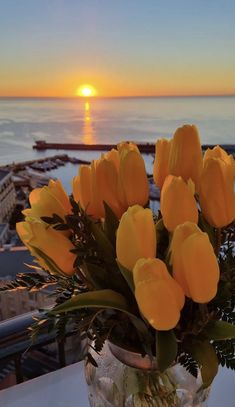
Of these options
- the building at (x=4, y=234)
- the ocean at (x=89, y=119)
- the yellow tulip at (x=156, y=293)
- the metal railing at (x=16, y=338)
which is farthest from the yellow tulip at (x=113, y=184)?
the building at (x=4, y=234)

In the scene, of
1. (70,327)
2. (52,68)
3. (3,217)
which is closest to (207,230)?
(70,327)

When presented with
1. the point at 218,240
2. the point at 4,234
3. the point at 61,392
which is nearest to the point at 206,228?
the point at 218,240

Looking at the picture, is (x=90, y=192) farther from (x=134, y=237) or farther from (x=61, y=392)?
(x=61, y=392)

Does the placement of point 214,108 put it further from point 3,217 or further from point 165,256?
point 165,256

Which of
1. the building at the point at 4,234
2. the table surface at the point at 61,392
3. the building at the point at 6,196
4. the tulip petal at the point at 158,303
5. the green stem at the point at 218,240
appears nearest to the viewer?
the tulip petal at the point at 158,303

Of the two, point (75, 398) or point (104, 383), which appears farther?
point (75, 398)

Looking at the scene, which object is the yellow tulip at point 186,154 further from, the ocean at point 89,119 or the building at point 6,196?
the building at point 6,196
